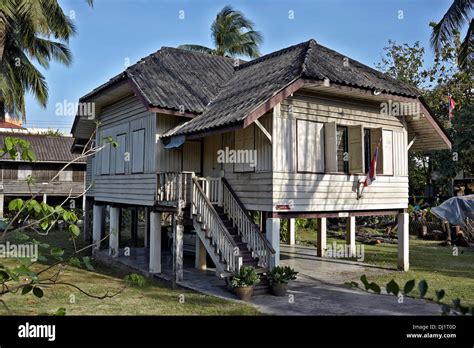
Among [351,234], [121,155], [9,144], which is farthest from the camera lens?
[351,234]

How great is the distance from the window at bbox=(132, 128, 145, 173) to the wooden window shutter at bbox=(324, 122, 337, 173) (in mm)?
5671

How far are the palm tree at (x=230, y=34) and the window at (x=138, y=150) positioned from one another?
17.2 metres

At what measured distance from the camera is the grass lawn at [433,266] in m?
11.1

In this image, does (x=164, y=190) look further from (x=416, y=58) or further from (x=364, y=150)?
(x=416, y=58)

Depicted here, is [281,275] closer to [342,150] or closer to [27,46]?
[342,150]

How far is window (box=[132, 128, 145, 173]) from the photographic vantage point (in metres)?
13.6

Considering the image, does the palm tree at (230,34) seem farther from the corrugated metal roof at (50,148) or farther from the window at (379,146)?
the window at (379,146)

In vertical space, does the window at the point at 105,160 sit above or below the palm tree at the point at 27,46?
below

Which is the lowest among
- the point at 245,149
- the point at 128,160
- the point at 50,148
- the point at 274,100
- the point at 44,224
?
the point at 44,224

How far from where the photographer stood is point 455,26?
17.4 m

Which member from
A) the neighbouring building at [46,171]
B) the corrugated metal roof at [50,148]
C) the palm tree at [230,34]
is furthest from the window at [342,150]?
the corrugated metal roof at [50,148]

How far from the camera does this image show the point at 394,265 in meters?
14.8

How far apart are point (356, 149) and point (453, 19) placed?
9.29 metres

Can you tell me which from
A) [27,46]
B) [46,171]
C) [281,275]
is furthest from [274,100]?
[46,171]
